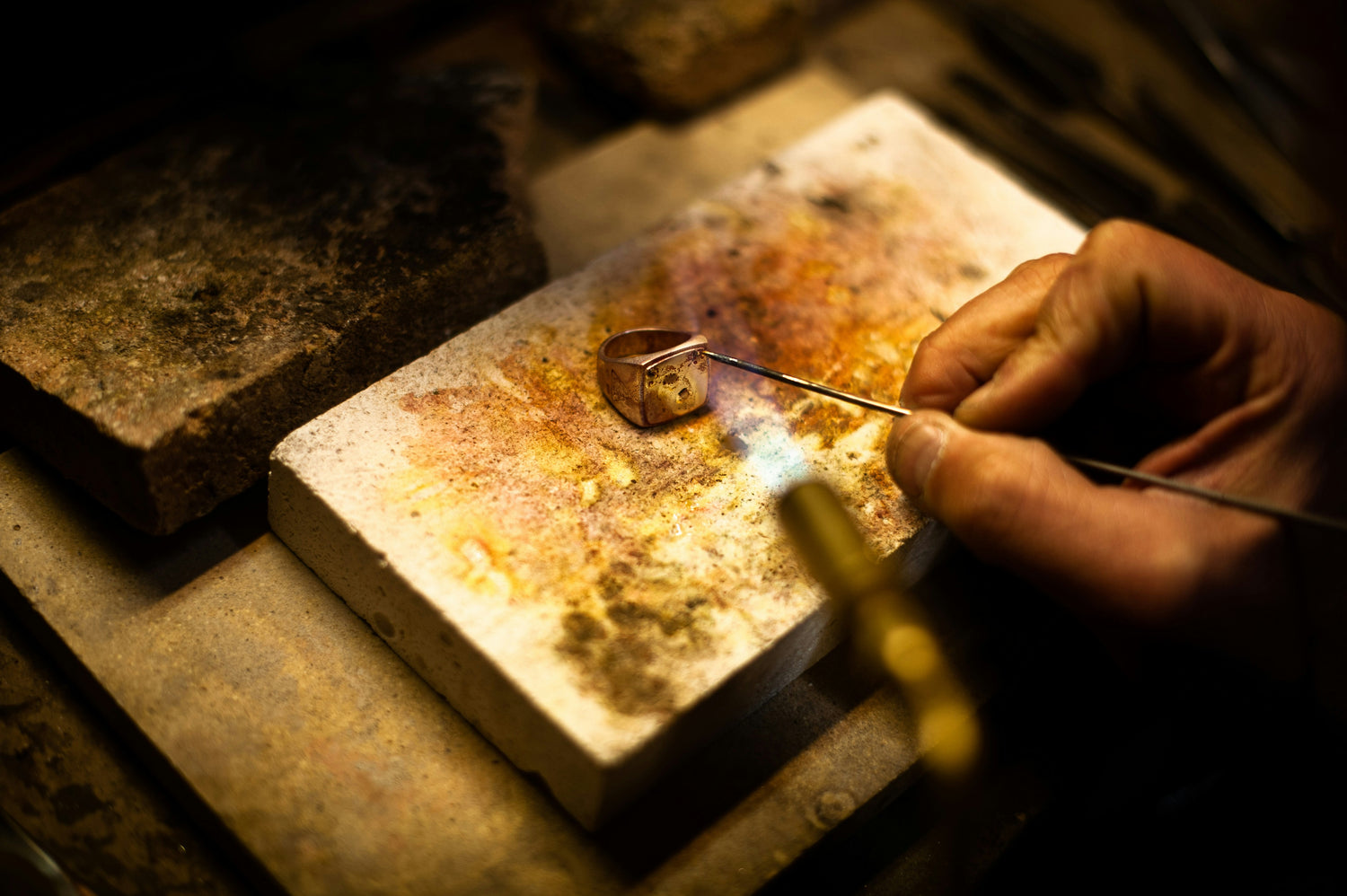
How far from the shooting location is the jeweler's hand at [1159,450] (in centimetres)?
162

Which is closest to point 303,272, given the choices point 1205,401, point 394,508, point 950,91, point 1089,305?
point 394,508

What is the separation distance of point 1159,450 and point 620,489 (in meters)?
0.99

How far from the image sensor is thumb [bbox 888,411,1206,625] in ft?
5.28

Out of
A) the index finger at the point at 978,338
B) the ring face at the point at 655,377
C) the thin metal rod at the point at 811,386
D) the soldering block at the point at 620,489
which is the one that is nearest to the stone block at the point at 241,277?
the soldering block at the point at 620,489

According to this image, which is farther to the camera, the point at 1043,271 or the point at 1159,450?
the point at 1043,271

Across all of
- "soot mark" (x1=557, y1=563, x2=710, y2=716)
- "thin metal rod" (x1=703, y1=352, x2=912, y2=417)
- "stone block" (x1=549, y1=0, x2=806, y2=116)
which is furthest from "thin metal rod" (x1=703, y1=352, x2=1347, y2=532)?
"stone block" (x1=549, y1=0, x2=806, y2=116)

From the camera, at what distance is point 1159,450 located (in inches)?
69.6

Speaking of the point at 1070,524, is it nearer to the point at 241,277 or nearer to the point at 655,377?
the point at 655,377

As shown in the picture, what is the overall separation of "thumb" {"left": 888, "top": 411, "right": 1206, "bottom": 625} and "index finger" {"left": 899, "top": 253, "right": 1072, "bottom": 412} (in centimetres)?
19

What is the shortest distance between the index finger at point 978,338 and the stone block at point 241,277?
1030 millimetres

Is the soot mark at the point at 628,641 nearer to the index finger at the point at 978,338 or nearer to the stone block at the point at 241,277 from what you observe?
the index finger at the point at 978,338

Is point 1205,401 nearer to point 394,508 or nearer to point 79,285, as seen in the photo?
point 394,508

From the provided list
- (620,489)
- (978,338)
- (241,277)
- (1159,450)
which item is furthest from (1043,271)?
(241,277)

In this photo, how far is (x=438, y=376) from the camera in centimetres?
198
